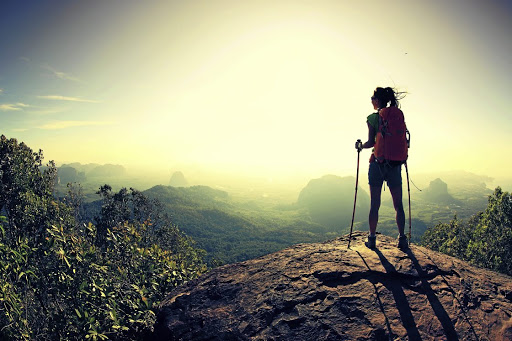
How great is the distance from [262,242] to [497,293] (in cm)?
19759


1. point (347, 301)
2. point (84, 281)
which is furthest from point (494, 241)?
point (84, 281)

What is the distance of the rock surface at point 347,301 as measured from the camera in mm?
4602

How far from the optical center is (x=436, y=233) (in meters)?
46.7

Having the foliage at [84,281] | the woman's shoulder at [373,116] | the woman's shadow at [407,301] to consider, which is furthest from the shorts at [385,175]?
the foliage at [84,281]

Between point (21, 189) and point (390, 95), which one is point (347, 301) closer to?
point (390, 95)

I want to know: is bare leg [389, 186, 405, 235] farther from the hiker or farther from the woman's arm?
the woman's arm

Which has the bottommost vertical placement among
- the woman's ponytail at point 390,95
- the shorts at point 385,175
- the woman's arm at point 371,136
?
the shorts at point 385,175

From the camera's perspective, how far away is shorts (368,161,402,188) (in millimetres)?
7035

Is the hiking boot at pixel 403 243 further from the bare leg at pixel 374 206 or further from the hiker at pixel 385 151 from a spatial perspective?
the bare leg at pixel 374 206

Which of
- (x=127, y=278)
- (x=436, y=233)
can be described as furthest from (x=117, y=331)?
(x=436, y=233)

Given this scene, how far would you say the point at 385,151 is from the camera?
6918 mm

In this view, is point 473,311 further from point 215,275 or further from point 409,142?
point 215,275

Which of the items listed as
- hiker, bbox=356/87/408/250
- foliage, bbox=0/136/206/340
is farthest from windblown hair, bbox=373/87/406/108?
foliage, bbox=0/136/206/340

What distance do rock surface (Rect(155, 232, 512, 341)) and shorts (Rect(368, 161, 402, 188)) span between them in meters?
1.90
